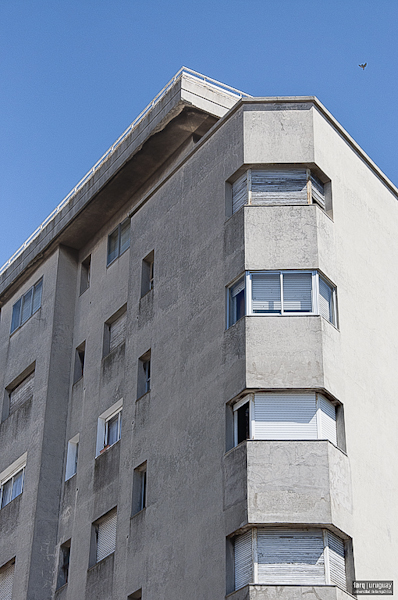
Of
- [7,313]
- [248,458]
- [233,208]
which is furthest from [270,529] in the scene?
[7,313]

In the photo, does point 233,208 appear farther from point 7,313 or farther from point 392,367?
point 7,313

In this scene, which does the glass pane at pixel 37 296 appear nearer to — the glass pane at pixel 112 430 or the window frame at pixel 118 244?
the window frame at pixel 118 244

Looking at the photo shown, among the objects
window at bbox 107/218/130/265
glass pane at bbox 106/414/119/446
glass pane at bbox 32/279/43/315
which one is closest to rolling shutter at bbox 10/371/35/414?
glass pane at bbox 32/279/43/315

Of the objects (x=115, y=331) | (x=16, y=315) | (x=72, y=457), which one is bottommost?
(x=72, y=457)

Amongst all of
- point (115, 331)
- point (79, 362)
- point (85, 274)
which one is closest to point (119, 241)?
point (85, 274)

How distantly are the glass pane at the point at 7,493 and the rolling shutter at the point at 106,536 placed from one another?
20.6 feet

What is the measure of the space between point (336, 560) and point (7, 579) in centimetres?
1438

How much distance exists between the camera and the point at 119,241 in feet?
114

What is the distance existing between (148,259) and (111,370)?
3.93 metres

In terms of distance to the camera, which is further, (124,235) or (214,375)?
(124,235)

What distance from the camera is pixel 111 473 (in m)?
29.3

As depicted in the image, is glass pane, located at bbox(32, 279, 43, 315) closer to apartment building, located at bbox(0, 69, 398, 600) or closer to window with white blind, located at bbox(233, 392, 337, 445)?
apartment building, located at bbox(0, 69, 398, 600)

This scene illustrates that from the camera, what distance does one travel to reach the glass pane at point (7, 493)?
113 feet

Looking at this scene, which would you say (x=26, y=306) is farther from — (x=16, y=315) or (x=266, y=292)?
(x=266, y=292)
